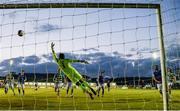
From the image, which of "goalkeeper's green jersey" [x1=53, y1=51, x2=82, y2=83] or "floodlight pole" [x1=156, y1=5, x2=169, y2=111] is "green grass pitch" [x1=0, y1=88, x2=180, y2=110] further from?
"floodlight pole" [x1=156, y1=5, x2=169, y2=111]

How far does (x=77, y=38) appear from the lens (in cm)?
1016

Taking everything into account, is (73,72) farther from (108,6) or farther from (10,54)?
(108,6)

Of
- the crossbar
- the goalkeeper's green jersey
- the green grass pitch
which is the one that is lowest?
the green grass pitch

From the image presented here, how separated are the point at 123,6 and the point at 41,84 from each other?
31.2m

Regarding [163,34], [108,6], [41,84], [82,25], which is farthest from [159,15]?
[41,84]

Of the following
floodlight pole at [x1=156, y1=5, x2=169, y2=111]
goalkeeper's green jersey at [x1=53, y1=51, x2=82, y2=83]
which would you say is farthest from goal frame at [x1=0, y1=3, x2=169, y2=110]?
goalkeeper's green jersey at [x1=53, y1=51, x2=82, y2=83]

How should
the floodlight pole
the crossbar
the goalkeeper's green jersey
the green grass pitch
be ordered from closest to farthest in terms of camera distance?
1. the floodlight pole
2. the crossbar
3. the green grass pitch
4. the goalkeeper's green jersey

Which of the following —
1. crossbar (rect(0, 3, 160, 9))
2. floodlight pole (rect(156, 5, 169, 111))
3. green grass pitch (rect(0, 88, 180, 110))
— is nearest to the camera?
floodlight pole (rect(156, 5, 169, 111))

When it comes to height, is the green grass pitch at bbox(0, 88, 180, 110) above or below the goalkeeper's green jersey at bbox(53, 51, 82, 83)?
below

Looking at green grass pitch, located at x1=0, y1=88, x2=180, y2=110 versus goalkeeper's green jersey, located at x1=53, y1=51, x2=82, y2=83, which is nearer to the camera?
green grass pitch, located at x1=0, y1=88, x2=180, y2=110

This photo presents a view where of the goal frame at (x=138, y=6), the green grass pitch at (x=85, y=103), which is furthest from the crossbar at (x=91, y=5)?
the green grass pitch at (x=85, y=103)

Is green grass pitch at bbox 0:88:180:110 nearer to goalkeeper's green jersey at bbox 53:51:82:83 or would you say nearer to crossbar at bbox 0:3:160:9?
goalkeeper's green jersey at bbox 53:51:82:83

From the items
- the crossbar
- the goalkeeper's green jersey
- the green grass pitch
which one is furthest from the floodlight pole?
the goalkeeper's green jersey

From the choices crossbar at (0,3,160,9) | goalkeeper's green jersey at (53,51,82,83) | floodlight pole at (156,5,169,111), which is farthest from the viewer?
goalkeeper's green jersey at (53,51,82,83)
